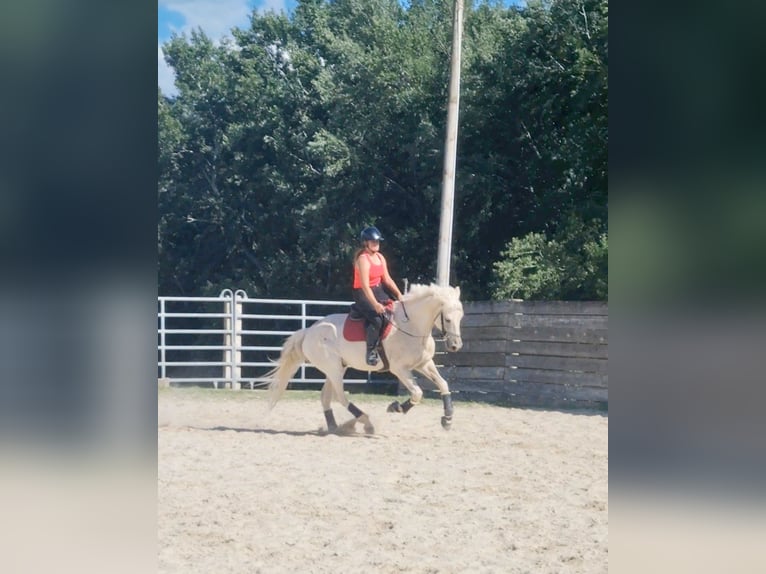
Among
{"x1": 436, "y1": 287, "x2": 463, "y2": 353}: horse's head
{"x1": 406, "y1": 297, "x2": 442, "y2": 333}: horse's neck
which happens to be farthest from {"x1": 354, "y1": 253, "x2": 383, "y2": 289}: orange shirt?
{"x1": 436, "y1": 287, "x2": 463, "y2": 353}: horse's head

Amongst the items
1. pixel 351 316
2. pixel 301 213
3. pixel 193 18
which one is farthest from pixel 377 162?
pixel 351 316

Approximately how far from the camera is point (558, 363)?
34.4 feet

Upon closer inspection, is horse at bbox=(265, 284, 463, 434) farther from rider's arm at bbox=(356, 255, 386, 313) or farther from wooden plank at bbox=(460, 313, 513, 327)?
wooden plank at bbox=(460, 313, 513, 327)

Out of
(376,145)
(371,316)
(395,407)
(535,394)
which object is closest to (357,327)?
(371,316)

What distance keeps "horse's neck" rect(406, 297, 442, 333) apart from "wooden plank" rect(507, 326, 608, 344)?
3.56 m

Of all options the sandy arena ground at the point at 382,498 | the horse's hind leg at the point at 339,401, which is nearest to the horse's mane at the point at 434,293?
the horse's hind leg at the point at 339,401

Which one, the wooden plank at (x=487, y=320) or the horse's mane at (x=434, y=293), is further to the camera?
the wooden plank at (x=487, y=320)

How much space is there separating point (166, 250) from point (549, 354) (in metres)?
13.4

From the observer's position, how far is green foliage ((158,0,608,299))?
15.6 meters

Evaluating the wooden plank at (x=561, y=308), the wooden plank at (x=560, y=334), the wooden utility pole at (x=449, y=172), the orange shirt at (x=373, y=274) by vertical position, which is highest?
the wooden utility pole at (x=449, y=172)

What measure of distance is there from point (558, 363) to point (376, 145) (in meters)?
10.1

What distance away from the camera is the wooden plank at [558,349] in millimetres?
10117

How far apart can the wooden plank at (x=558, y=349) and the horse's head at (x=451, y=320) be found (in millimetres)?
3465

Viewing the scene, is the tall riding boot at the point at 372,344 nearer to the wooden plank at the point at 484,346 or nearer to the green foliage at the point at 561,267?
the wooden plank at the point at 484,346
